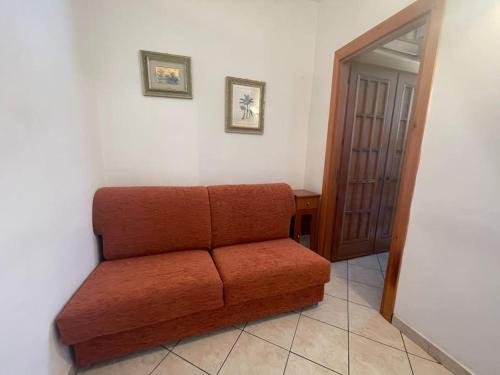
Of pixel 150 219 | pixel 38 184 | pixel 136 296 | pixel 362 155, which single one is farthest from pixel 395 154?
pixel 38 184

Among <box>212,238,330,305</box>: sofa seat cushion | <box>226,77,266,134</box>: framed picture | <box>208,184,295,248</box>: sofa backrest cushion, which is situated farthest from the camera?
<box>226,77,266,134</box>: framed picture

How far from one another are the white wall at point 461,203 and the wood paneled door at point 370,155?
786 millimetres

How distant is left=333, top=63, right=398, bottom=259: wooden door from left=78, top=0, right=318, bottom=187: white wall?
50 cm

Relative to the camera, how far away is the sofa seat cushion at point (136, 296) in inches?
40.3

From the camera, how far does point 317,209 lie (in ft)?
7.20

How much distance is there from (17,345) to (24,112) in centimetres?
90

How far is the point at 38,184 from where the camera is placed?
90cm

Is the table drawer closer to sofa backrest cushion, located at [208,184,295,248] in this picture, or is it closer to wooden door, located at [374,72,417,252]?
sofa backrest cushion, located at [208,184,295,248]

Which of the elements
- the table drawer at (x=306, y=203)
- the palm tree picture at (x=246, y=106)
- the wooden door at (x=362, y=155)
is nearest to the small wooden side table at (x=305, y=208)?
the table drawer at (x=306, y=203)

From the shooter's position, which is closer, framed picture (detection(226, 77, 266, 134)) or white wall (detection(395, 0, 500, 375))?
white wall (detection(395, 0, 500, 375))

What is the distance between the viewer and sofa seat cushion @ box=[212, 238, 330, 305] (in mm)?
1330

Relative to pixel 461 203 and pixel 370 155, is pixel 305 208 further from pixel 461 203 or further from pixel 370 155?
pixel 461 203

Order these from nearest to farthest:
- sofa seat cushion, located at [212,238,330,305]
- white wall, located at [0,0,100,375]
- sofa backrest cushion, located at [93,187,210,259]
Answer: white wall, located at [0,0,100,375]
sofa seat cushion, located at [212,238,330,305]
sofa backrest cushion, located at [93,187,210,259]

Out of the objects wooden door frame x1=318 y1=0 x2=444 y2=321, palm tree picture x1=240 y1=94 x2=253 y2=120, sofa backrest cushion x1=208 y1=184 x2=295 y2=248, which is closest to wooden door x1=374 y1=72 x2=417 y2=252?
wooden door frame x1=318 y1=0 x2=444 y2=321
